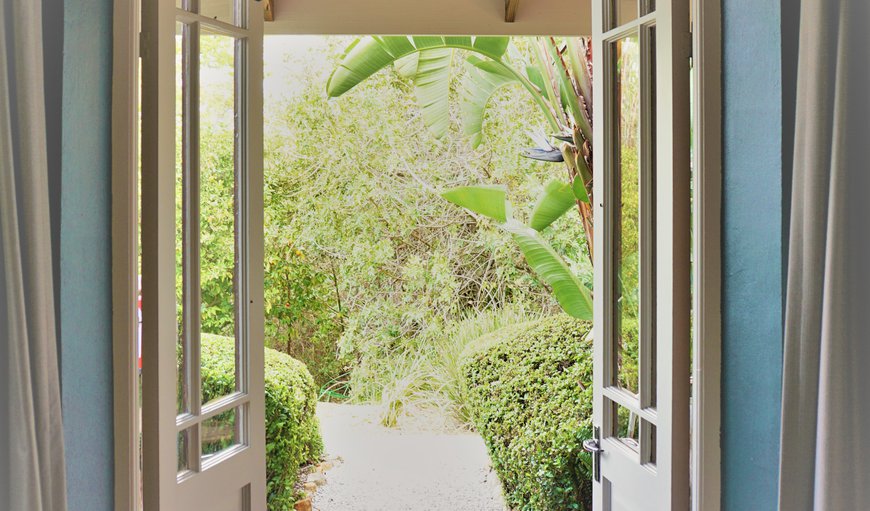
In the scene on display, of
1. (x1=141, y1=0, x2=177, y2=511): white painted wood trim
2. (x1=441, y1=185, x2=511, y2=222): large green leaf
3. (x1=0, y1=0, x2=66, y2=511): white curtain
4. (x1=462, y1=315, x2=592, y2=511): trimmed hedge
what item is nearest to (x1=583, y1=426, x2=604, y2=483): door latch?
(x1=141, y1=0, x2=177, y2=511): white painted wood trim

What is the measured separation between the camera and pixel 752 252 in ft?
4.90

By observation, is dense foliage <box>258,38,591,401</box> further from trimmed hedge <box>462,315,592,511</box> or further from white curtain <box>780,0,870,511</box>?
white curtain <box>780,0,870,511</box>

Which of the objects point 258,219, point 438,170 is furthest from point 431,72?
point 258,219

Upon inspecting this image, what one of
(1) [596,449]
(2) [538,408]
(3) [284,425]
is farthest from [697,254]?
(3) [284,425]

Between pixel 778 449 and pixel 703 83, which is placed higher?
pixel 703 83

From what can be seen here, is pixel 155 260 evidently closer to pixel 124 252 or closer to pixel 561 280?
pixel 124 252

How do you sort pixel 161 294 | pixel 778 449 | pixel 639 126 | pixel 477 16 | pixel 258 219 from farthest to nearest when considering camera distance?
pixel 477 16 → pixel 258 219 → pixel 639 126 → pixel 161 294 → pixel 778 449

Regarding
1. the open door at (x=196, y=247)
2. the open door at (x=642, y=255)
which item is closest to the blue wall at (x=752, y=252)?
the open door at (x=642, y=255)

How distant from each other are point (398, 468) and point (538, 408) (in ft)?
7.10

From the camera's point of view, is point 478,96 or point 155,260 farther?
point 478,96

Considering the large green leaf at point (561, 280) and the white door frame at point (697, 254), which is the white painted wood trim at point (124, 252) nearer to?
the white door frame at point (697, 254)

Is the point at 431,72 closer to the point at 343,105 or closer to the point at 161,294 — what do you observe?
the point at 343,105

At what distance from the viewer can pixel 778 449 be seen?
1.44 meters

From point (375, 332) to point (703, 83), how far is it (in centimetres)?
557
